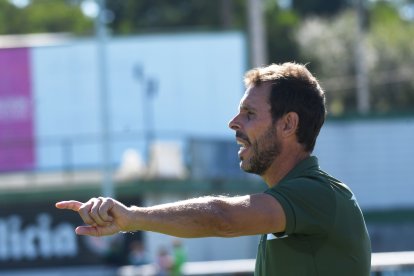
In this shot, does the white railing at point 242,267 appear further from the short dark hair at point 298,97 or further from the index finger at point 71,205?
the index finger at point 71,205

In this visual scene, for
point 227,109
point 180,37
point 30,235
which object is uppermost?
point 180,37

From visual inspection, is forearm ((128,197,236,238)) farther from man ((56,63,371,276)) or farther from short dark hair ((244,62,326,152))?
short dark hair ((244,62,326,152))

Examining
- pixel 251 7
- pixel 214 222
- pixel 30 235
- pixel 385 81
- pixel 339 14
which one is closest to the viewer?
pixel 214 222

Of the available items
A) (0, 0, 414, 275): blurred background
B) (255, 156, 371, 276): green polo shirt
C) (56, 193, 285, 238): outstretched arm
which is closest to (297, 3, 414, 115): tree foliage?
(0, 0, 414, 275): blurred background

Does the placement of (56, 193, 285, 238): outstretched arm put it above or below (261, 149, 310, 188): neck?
below

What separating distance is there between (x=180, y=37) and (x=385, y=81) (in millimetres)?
24859

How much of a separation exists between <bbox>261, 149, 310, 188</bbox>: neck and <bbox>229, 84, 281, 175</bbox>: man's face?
3cm

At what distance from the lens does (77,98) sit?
3198cm

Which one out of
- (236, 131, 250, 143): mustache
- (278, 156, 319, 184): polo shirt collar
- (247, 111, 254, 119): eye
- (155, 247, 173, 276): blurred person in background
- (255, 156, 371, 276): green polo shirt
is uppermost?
(247, 111, 254, 119): eye

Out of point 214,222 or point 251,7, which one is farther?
point 251,7

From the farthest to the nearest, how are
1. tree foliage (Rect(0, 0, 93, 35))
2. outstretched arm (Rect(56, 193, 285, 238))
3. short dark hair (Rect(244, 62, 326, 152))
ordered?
tree foliage (Rect(0, 0, 93, 35))
short dark hair (Rect(244, 62, 326, 152))
outstretched arm (Rect(56, 193, 285, 238))

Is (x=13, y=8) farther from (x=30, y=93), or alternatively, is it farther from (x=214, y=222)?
(x=214, y=222)

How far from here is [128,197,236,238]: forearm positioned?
12.3 feet

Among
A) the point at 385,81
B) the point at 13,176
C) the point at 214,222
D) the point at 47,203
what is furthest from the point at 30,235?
the point at 385,81
